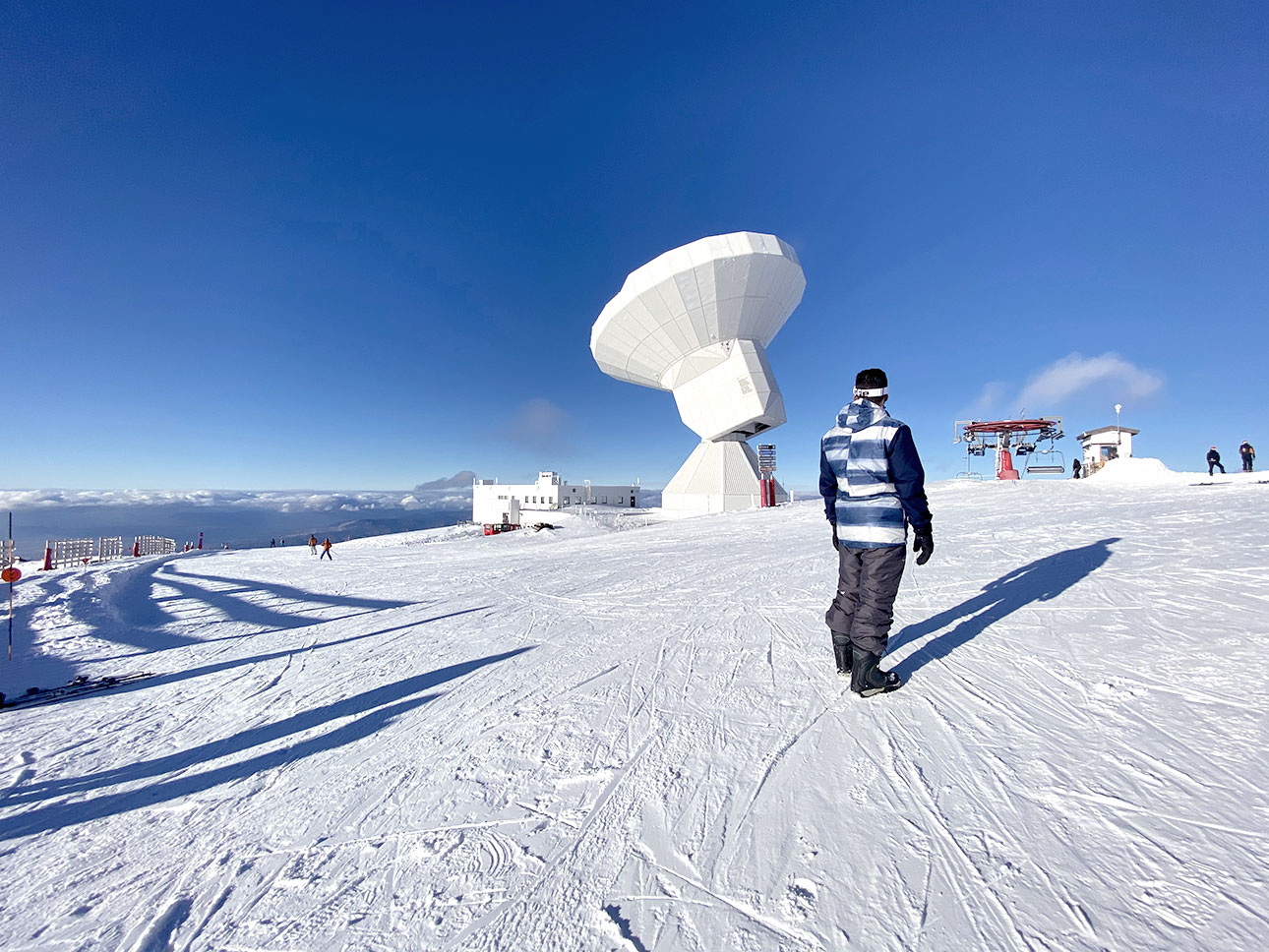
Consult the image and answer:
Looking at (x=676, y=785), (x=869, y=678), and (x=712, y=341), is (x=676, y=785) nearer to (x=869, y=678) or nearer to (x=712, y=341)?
(x=869, y=678)

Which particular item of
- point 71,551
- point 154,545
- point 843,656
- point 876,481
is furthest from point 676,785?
point 154,545

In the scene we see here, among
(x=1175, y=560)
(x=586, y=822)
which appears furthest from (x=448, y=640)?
(x=1175, y=560)

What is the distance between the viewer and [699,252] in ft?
62.2

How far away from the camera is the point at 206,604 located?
7.34 metres

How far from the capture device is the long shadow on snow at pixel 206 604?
5418 millimetres

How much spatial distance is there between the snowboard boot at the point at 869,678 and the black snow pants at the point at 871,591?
5 centimetres

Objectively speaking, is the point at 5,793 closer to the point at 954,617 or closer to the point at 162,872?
the point at 162,872

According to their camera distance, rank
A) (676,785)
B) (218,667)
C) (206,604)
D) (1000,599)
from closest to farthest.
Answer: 1. (676,785)
2. (218,667)
3. (1000,599)
4. (206,604)

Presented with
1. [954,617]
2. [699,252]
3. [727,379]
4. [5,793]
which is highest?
[699,252]

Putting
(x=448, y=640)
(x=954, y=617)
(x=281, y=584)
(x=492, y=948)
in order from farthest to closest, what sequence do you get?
1. (x=281, y=584)
2. (x=448, y=640)
3. (x=954, y=617)
4. (x=492, y=948)

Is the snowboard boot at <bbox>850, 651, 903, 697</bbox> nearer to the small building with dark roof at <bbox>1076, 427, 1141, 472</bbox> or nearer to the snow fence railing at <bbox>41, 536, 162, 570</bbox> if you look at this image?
the snow fence railing at <bbox>41, 536, 162, 570</bbox>

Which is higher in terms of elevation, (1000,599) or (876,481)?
(876,481)

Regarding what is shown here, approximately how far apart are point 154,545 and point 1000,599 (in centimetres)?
3104

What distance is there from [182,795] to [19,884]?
0.52 metres
